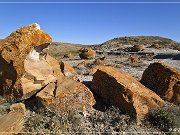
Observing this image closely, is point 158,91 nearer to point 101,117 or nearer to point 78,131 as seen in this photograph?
point 101,117

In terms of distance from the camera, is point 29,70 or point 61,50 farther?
point 61,50

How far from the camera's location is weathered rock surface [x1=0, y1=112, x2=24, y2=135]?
7348mm

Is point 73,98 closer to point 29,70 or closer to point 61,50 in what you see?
point 29,70

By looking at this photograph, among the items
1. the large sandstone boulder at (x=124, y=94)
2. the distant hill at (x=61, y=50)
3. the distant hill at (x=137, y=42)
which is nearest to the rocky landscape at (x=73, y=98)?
the large sandstone boulder at (x=124, y=94)

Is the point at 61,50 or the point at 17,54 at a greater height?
the point at 17,54

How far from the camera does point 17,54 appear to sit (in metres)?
10.2

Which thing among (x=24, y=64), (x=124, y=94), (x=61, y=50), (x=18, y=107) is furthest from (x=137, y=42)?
(x=18, y=107)

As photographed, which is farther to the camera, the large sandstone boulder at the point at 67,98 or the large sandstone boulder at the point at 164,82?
the large sandstone boulder at the point at 164,82

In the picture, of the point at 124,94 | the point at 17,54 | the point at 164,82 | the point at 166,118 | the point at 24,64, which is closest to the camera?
the point at 166,118

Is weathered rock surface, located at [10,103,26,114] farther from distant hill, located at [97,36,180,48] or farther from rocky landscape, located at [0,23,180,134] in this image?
distant hill, located at [97,36,180,48]

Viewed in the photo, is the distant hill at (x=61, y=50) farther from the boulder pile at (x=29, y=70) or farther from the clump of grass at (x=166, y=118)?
the clump of grass at (x=166, y=118)

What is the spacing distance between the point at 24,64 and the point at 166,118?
4.82 meters

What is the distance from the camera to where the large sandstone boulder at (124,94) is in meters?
8.12

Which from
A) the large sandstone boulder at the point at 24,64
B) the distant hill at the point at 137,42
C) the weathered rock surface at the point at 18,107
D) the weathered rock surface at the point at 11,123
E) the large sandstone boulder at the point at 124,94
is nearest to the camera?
the weathered rock surface at the point at 11,123
